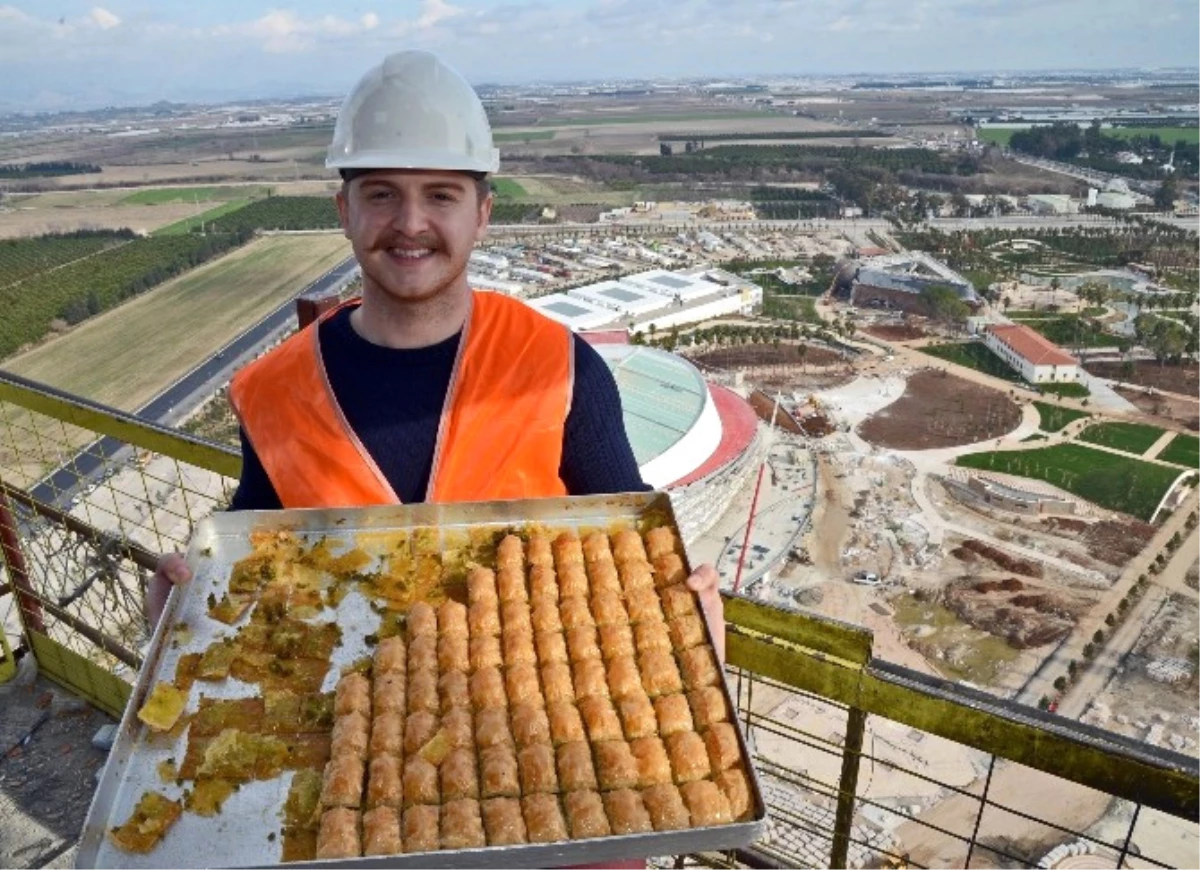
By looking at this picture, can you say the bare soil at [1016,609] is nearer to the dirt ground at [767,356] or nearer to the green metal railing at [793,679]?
the green metal railing at [793,679]

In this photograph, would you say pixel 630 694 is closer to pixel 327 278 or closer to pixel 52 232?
pixel 327 278

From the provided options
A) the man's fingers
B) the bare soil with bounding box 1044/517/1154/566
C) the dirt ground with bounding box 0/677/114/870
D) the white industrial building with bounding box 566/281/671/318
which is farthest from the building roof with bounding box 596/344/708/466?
the man's fingers

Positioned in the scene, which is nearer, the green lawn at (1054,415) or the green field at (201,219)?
the green lawn at (1054,415)

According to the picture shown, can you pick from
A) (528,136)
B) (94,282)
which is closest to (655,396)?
(94,282)

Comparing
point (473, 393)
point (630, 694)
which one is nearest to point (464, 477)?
point (473, 393)

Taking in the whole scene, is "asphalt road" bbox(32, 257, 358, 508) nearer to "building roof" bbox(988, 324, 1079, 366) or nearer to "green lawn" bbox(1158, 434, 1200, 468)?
"building roof" bbox(988, 324, 1079, 366)

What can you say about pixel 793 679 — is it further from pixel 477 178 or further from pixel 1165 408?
pixel 1165 408

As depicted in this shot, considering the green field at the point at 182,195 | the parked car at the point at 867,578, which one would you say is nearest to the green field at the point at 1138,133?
the green field at the point at 182,195
